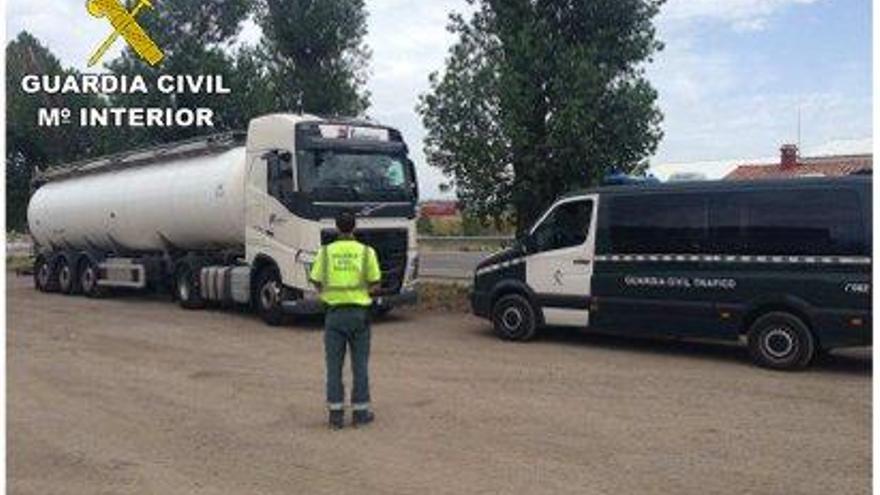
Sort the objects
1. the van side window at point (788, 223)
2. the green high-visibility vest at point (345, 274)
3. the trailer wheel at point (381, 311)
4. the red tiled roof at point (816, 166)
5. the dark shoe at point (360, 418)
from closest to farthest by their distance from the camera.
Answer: the dark shoe at point (360, 418) < the green high-visibility vest at point (345, 274) < the van side window at point (788, 223) < the trailer wheel at point (381, 311) < the red tiled roof at point (816, 166)

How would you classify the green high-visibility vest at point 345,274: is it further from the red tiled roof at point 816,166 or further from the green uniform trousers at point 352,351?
the red tiled roof at point 816,166

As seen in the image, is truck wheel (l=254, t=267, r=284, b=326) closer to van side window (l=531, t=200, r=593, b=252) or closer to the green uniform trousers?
van side window (l=531, t=200, r=593, b=252)

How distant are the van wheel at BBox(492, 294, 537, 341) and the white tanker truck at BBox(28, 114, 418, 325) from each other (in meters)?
2.55

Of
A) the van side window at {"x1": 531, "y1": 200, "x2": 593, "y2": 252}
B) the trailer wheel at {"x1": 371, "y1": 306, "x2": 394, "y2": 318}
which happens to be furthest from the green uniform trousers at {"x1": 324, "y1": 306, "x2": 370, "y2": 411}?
the trailer wheel at {"x1": 371, "y1": 306, "x2": 394, "y2": 318}

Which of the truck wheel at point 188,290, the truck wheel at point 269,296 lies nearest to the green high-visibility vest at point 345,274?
the truck wheel at point 269,296

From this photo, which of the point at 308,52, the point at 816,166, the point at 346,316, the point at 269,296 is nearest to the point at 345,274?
the point at 346,316

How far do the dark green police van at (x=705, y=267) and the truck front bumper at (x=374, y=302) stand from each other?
2.26 m

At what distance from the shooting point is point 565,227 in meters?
12.6

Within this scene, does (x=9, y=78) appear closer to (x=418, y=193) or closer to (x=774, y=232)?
(x=418, y=193)

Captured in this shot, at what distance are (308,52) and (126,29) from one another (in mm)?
6140

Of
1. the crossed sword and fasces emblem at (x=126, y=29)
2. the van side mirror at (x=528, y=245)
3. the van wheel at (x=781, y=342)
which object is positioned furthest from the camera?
the crossed sword and fasces emblem at (x=126, y=29)

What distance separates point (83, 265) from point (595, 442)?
668 inches

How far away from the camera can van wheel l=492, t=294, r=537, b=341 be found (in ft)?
42.4

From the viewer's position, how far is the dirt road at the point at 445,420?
6480 millimetres
